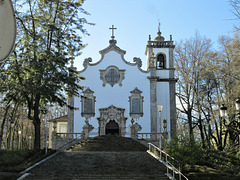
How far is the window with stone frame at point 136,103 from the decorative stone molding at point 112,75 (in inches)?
76.3

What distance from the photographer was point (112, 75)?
31703 mm

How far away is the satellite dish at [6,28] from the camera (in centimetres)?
181

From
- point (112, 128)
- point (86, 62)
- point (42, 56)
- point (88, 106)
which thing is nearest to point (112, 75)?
point (86, 62)

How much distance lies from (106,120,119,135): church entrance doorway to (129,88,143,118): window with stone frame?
195 centimetres

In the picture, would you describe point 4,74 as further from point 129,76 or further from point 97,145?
point 129,76

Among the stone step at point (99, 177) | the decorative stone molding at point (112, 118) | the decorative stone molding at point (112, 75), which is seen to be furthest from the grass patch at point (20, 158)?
the decorative stone molding at point (112, 75)

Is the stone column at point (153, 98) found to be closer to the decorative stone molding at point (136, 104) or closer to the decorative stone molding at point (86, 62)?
the decorative stone molding at point (136, 104)

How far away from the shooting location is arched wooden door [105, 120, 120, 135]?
1182 inches

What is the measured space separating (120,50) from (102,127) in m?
8.65

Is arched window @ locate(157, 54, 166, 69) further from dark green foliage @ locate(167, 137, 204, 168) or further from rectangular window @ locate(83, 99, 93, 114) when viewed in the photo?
dark green foliage @ locate(167, 137, 204, 168)

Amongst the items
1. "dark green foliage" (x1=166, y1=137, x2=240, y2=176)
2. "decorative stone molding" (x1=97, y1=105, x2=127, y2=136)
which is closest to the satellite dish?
"dark green foliage" (x1=166, y1=137, x2=240, y2=176)

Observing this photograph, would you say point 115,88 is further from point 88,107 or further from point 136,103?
point 88,107

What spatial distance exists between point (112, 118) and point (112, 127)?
3.05 ft

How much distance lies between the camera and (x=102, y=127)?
97.7 feet
